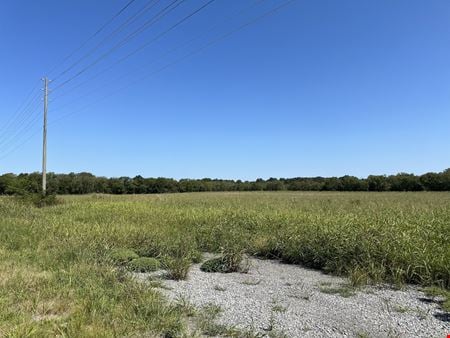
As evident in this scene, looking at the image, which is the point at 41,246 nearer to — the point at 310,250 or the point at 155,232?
the point at 155,232

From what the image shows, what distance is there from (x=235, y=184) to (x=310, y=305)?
11834 centimetres

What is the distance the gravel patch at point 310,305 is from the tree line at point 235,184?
305 ft

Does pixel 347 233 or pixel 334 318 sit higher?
pixel 347 233

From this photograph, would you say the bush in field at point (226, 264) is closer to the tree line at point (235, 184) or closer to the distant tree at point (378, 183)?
the tree line at point (235, 184)

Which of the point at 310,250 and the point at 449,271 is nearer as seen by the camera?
the point at 449,271

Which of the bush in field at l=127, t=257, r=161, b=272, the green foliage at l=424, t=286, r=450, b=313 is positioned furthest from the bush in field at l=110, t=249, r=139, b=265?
the green foliage at l=424, t=286, r=450, b=313

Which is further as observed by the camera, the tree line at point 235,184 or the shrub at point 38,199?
the tree line at point 235,184

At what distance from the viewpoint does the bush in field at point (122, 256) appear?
9145 millimetres

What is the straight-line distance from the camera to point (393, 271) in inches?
308

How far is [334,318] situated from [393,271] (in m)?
3.01

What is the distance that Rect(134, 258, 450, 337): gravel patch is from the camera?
195 inches

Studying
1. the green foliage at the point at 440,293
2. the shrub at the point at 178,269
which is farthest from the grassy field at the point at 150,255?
the green foliage at the point at 440,293

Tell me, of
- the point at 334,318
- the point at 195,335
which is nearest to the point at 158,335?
the point at 195,335

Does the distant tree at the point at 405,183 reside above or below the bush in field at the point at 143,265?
above
